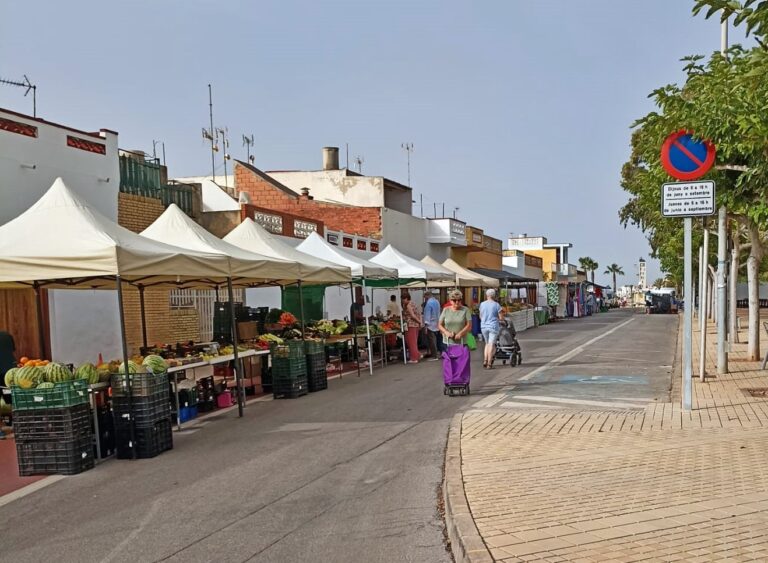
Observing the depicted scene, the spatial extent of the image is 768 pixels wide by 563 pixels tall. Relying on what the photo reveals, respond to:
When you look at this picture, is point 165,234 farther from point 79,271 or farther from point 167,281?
point 79,271

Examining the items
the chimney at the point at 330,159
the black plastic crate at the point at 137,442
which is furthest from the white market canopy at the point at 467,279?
the chimney at the point at 330,159

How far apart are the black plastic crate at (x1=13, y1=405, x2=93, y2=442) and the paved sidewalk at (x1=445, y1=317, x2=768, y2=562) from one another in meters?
3.95

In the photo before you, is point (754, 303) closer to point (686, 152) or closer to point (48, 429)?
point (686, 152)

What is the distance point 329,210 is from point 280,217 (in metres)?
9.96

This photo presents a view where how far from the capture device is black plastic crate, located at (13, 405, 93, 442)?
25.7ft

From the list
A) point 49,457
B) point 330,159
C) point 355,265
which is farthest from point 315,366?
point 330,159

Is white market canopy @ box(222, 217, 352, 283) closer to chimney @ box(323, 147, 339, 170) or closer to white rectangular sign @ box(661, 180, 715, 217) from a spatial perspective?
white rectangular sign @ box(661, 180, 715, 217)

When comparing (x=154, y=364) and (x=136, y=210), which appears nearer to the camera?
(x=154, y=364)

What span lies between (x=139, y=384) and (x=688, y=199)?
7065mm

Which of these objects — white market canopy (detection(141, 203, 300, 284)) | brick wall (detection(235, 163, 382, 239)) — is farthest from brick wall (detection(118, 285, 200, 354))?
brick wall (detection(235, 163, 382, 239))

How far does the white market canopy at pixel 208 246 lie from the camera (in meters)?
11.9

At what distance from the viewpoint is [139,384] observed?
8742 millimetres

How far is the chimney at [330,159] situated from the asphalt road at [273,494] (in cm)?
3332

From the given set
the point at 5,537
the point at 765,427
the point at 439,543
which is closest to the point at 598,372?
the point at 765,427
